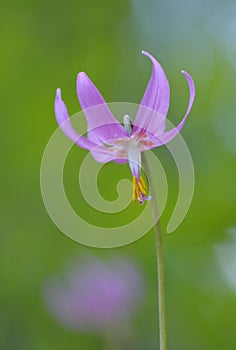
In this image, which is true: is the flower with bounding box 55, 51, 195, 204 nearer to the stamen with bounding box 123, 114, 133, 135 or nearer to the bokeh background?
the stamen with bounding box 123, 114, 133, 135

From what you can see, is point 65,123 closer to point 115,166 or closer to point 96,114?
point 96,114

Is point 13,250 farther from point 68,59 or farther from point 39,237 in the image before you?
point 68,59

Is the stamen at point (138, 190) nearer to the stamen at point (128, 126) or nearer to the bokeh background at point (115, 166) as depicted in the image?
the stamen at point (128, 126)

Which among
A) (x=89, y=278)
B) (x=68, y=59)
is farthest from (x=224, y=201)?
(x=68, y=59)

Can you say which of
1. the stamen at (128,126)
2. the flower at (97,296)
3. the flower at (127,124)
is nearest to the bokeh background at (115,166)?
the flower at (97,296)

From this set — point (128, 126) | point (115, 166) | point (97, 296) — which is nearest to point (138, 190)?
point (128, 126)

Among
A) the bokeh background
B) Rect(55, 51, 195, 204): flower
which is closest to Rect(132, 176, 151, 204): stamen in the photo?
Rect(55, 51, 195, 204): flower
